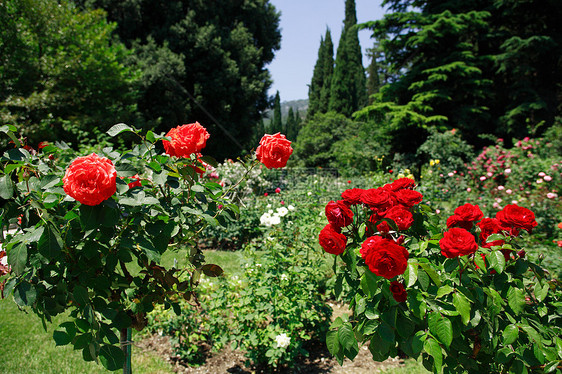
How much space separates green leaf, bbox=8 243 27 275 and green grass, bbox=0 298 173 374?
1717 mm

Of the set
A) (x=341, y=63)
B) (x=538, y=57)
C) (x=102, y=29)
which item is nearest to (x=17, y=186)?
(x=102, y=29)

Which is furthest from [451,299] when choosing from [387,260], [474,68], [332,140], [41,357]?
[332,140]

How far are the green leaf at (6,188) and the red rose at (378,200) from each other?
1.20 meters

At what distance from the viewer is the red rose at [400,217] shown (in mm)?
1260

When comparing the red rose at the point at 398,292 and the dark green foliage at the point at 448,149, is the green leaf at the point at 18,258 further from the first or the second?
the dark green foliage at the point at 448,149

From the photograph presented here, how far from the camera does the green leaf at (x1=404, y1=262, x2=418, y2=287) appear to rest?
1152mm

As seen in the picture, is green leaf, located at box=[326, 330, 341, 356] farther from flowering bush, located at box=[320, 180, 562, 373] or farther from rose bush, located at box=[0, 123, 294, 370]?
rose bush, located at box=[0, 123, 294, 370]

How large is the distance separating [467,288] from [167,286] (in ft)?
3.88

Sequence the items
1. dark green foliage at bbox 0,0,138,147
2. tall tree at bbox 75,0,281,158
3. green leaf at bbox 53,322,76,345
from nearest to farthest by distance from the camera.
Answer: green leaf at bbox 53,322,76,345
dark green foliage at bbox 0,0,138,147
tall tree at bbox 75,0,281,158

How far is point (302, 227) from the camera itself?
3119 mm

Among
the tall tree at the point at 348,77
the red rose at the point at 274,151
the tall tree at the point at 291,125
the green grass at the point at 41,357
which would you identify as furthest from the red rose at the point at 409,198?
the tall tree at the point at 291,125

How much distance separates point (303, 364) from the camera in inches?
96.2

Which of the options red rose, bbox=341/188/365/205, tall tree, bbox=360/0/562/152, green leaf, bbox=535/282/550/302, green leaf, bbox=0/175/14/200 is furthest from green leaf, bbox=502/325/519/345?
tall tree, bbox=360/0/562/152

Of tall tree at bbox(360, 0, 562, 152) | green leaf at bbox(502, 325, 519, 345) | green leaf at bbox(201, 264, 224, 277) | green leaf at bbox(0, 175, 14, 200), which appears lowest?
green leaf at bbox(502, 325, 519, 345)
